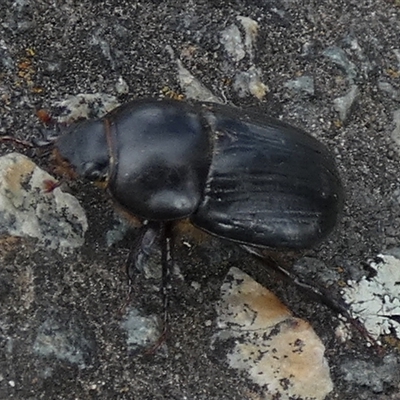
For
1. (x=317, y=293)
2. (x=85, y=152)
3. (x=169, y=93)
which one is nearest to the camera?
(x=85, y=152)

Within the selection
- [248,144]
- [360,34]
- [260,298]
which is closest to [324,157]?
[248,144]

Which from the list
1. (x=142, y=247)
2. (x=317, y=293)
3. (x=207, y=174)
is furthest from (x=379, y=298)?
(x=142, y=247)

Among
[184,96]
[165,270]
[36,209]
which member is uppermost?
[184,96]

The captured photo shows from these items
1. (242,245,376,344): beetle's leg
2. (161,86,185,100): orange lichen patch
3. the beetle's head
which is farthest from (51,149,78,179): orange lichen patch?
(242,245,376,344): beetle's leg

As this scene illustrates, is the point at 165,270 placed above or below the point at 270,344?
above

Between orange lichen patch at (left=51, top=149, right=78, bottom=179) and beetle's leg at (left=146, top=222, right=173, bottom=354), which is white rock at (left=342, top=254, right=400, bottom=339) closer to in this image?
beetle's leg at (left=146, top=222, right=173, bottom=354)

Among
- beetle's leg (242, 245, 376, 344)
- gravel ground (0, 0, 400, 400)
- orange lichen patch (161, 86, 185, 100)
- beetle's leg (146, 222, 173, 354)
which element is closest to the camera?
gravel ground (0, 0, 400, 400)

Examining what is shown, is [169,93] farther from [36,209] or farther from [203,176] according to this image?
[36,209]

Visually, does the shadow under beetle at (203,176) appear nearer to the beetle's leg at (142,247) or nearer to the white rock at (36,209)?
the beetle's leg at (142,247)
